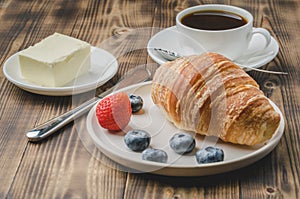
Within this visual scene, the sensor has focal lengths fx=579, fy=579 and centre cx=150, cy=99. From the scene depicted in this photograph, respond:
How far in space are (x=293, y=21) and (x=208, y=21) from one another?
1.29ft

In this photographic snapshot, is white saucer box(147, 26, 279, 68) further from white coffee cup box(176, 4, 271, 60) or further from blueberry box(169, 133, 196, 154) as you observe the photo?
blueberry box(169, 133, 196, 154)

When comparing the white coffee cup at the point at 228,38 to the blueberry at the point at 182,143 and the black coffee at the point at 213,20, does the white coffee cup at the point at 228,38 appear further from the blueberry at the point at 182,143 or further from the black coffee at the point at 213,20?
the blueberry at the point at 182,143

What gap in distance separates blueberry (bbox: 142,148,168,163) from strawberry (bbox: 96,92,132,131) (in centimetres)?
14

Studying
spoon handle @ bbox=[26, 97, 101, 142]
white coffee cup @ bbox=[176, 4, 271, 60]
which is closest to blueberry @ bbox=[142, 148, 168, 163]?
spoon handle @ bbox=[26, 97, 101, 142]

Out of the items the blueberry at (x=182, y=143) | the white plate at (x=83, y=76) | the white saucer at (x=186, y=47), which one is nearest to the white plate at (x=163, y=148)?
the blueberry at (x=182, y=143)

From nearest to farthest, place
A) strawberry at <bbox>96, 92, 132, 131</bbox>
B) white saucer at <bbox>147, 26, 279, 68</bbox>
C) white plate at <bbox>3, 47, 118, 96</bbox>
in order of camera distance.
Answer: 1. strawberry at <bbox>96, 92, 132, 131</bbox>
2. white plate at <bbox>3, 47, 118, 96</bbox>
3. white saucer at <bbox>147, 26, 279, 68</bbox>

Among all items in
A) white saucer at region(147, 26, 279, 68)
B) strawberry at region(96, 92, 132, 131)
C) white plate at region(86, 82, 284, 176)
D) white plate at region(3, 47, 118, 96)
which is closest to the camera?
white plate at region(86, 82, 284, 176)

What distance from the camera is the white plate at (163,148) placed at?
1.06 meters

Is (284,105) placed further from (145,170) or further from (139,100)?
(145,170)

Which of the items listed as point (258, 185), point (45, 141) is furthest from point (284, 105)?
point (45, 141)

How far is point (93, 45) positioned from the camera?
5.58 ft

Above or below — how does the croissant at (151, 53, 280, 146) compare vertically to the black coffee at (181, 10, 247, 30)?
above

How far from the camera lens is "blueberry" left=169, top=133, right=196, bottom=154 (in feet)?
3.68

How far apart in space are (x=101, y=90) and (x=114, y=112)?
0.73 feet
